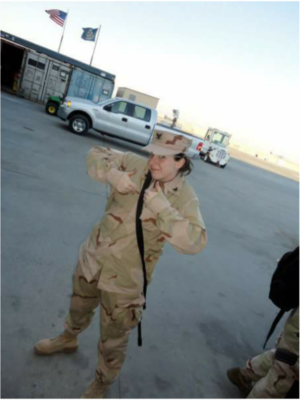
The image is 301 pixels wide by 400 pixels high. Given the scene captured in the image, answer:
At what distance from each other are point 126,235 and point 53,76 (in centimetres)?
1564

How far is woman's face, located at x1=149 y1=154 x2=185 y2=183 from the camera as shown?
1.57 m

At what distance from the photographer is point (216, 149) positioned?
1675 centimetres

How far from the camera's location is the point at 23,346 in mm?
2146

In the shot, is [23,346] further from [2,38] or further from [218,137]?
[218,137]

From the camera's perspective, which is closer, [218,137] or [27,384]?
[27,384]

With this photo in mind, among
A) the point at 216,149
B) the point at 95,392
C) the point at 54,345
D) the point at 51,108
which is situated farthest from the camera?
the point at 216,149

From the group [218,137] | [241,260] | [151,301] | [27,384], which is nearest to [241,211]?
[241,260]

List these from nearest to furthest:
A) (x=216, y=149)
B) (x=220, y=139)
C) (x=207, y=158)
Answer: (x=216, y=149) < (x=207, y=158) < (x=220, y=139)

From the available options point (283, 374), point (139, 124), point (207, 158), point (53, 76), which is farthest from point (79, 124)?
point (283, 374)

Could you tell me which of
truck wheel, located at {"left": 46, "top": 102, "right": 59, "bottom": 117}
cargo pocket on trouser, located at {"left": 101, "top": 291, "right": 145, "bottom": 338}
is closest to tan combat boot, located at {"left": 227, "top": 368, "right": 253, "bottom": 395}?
cargo pocket on trouser, located at {"left": 101, "top": 291, "right": 145, "bottom": 338}

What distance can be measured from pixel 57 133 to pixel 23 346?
8.67 m

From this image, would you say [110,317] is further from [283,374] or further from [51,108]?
[51,108]

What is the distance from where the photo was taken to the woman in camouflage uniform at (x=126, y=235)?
59.4 inches

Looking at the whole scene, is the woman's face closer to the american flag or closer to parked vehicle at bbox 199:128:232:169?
parked vehicle at bbox 199:128:232:169
